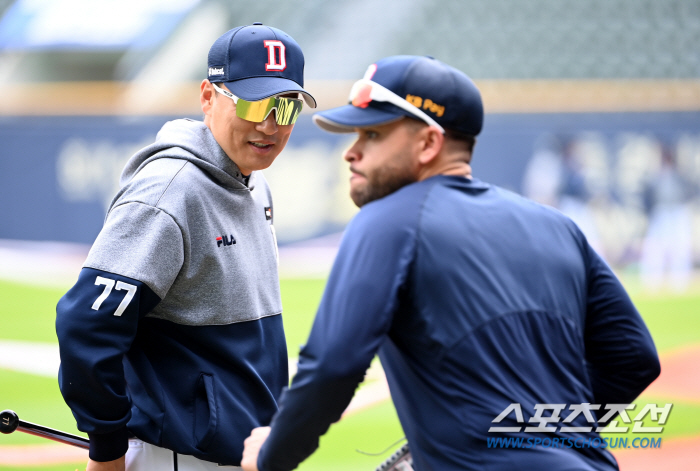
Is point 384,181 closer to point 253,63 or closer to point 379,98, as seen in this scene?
point 379,98

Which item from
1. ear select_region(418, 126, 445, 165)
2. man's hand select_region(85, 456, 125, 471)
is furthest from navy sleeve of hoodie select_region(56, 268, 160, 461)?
ear select_region(418, 126, 445, 165)

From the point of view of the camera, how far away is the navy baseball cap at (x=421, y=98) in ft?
5.37

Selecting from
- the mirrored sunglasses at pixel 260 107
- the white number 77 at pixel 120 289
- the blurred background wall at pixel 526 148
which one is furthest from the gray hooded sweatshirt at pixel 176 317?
the blurred background wall at pixel 526 148

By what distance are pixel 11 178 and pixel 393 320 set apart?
12212mm

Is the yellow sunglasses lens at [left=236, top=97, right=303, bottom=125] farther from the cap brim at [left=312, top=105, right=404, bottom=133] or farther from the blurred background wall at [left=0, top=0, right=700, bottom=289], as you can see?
the blurred background wall at [left=0, top=0, right=700, bottom=289]

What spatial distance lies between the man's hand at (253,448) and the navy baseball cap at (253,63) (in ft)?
3.02

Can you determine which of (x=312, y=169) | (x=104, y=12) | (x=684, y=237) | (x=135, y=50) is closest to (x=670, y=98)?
(x=684, y=237)

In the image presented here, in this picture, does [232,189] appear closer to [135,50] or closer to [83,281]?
[83,281]

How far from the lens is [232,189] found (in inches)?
85.0

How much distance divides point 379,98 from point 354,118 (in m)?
0.08

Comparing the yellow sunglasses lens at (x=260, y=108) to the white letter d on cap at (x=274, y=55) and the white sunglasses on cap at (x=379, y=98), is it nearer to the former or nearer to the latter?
the white letter d on cap at (x=274, y=55)

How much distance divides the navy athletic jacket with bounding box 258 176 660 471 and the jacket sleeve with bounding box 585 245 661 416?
0.17m

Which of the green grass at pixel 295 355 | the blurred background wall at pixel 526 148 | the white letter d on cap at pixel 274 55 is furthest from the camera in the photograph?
the blurred background wall at pixel 526 148

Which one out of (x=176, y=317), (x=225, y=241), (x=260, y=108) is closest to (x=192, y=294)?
(x=176, y=317)
